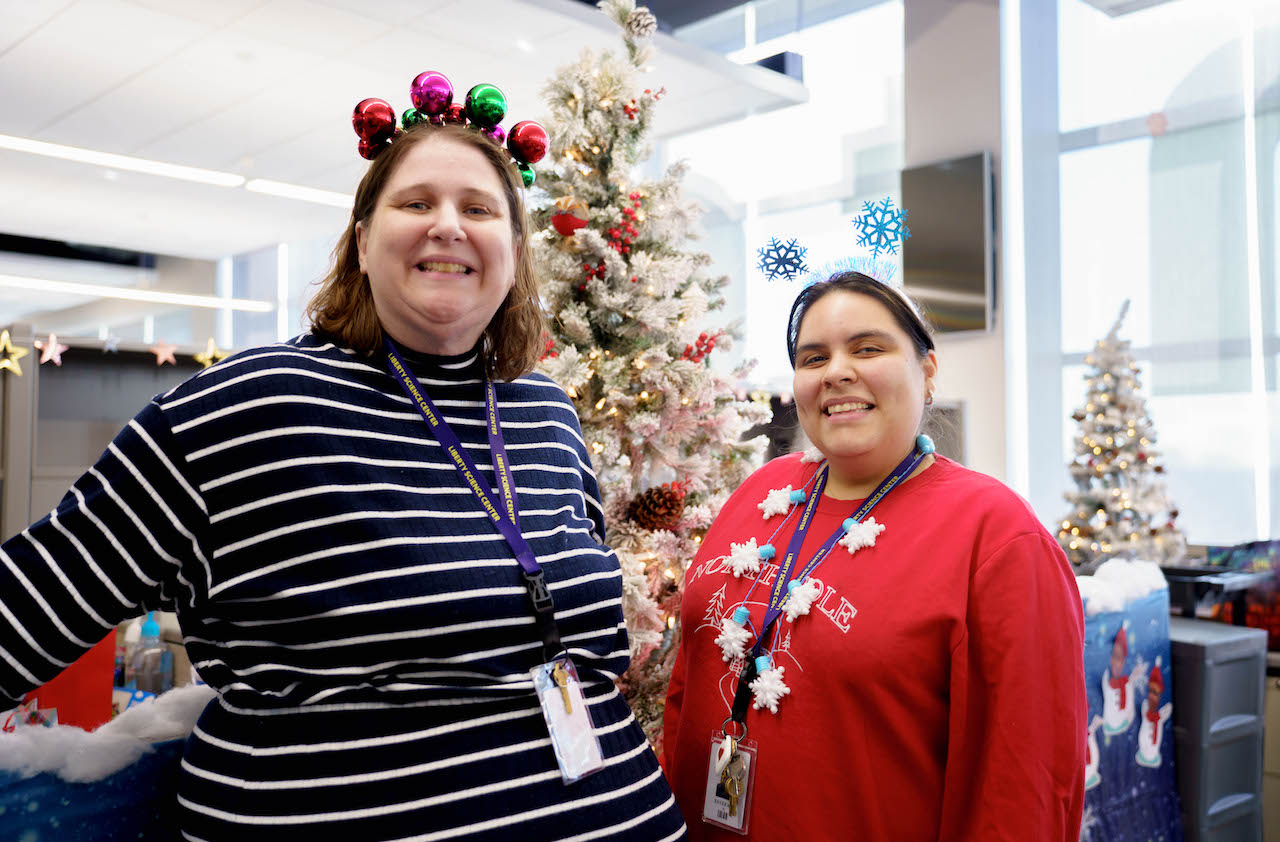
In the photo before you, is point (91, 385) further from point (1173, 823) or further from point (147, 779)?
point (1173, 823)

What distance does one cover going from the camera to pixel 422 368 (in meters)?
1.42

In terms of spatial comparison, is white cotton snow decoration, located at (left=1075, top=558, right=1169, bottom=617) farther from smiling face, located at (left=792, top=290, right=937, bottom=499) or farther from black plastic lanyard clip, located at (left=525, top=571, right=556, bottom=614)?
black plastic lanyard clip, located at (left=525, top=571, right=556, bottom=614)

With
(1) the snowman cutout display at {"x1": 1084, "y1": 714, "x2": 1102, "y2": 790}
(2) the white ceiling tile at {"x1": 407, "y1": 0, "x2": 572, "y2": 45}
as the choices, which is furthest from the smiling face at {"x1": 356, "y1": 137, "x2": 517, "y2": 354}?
(2) the white ceiling tile at {"x1": 407, "y1": 0, "x2": 572, "y2": 45}

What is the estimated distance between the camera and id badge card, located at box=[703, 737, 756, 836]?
1530 millimetres

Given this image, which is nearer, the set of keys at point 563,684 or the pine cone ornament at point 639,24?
the set of keys at point 563,684

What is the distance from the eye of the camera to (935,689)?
56.1 inches

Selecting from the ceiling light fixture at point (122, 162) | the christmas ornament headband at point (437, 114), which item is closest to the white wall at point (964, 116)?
the christmas ornament headband at point (437, 114)

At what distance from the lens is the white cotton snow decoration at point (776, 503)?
175 cm

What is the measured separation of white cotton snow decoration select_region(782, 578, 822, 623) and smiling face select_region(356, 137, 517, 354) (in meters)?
0.66

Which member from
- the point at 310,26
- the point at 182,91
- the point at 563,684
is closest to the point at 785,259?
the point at 563,684

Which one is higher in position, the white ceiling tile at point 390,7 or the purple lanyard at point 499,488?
the white ceiling tile at point 390,7

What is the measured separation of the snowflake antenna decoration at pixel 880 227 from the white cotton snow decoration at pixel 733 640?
729mm

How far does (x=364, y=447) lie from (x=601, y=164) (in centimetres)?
177

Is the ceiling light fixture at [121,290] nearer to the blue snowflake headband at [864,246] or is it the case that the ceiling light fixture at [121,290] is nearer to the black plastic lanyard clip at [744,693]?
the blue snowflake headband at [864,246]
